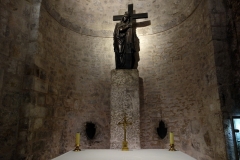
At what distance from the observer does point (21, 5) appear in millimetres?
3545

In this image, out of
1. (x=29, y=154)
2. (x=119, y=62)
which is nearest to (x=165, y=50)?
(x=119, y=62)

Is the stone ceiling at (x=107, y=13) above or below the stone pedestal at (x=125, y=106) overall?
above

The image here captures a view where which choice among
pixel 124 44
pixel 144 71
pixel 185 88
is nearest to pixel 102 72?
pixel 124 44

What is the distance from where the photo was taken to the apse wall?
4.03m

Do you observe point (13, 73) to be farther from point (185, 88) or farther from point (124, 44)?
point (185, 88)

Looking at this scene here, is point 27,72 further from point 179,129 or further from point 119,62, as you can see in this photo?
point 179,129

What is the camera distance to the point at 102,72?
18.2ft

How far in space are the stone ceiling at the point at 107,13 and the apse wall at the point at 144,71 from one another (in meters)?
0.03

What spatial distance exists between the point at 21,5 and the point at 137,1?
3739 mm

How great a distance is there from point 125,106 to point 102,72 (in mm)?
1633

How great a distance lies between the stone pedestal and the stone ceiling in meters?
1.89

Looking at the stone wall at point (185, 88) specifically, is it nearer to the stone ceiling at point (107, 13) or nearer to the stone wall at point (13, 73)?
the stone ceiling at point (107, 13)

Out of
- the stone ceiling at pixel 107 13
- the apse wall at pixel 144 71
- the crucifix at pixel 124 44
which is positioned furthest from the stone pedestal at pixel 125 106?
Result: the stone ceiling at pixel 107 13

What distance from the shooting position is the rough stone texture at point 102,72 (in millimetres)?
3191
